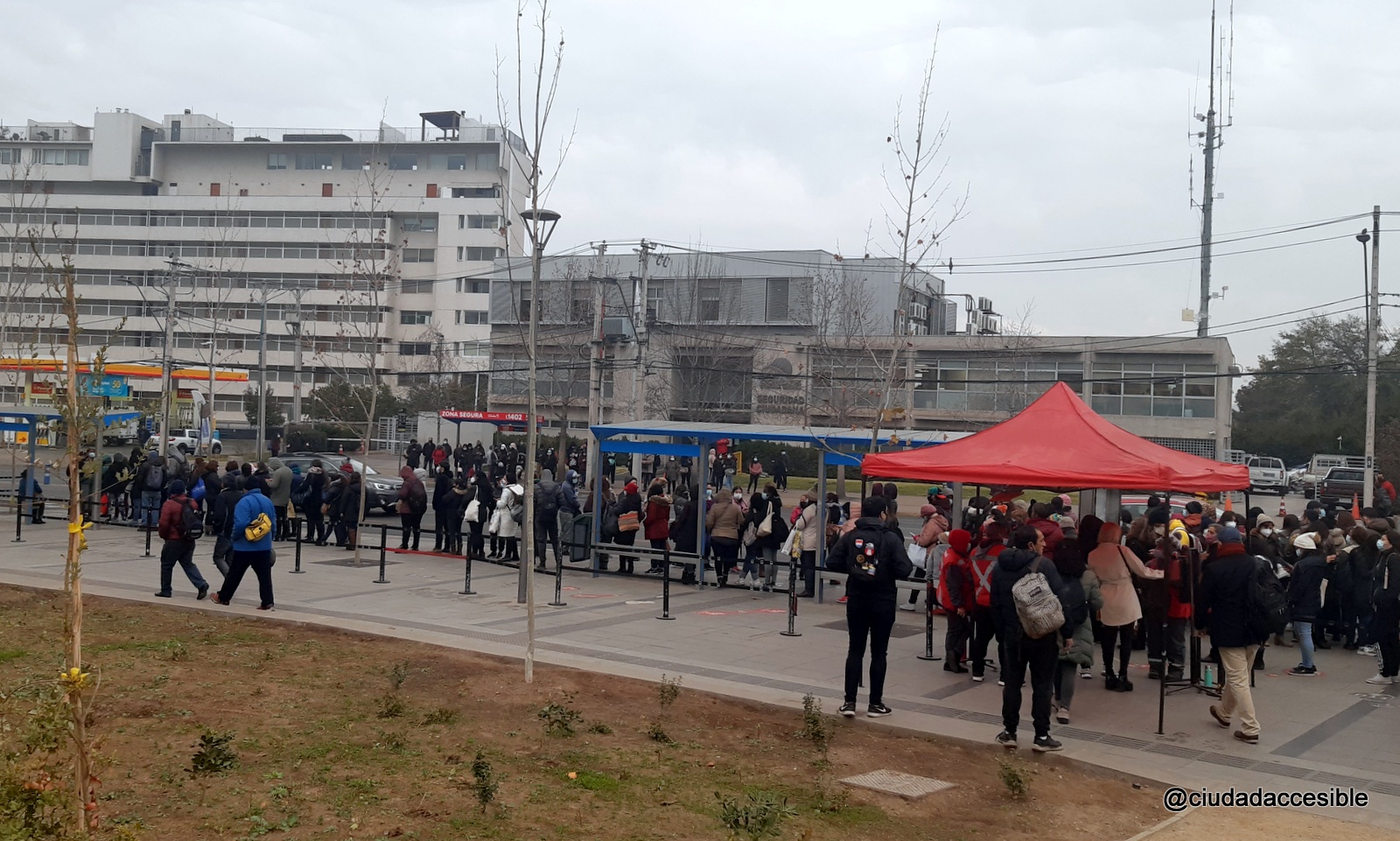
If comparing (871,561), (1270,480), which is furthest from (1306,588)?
(1270,480)

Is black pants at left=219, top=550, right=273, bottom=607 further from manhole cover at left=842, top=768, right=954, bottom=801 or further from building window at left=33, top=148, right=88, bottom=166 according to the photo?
building window at left=33, top=148, right=88, bottom=166

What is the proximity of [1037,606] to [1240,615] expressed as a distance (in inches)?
88.6

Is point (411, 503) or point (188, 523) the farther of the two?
point (411, 503)

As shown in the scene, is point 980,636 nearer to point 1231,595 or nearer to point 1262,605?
point 1231,595

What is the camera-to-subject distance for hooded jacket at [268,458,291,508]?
22.1 meters

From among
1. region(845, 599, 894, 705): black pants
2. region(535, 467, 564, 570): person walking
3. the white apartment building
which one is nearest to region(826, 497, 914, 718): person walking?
region(845, 599, 894, 705): black pants

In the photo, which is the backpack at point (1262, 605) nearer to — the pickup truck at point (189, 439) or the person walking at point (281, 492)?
the person walking at point (281, 492)

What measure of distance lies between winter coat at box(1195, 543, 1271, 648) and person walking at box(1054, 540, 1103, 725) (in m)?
0.95

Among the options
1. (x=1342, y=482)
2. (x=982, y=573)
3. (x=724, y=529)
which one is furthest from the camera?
(x=1342, y=482)

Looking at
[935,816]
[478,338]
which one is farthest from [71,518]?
[478,338]

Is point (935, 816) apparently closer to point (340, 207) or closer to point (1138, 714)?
point (1138, 714)

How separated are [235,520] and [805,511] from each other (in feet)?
27.0

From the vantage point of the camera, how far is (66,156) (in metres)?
89.2

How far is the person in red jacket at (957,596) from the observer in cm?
1133
